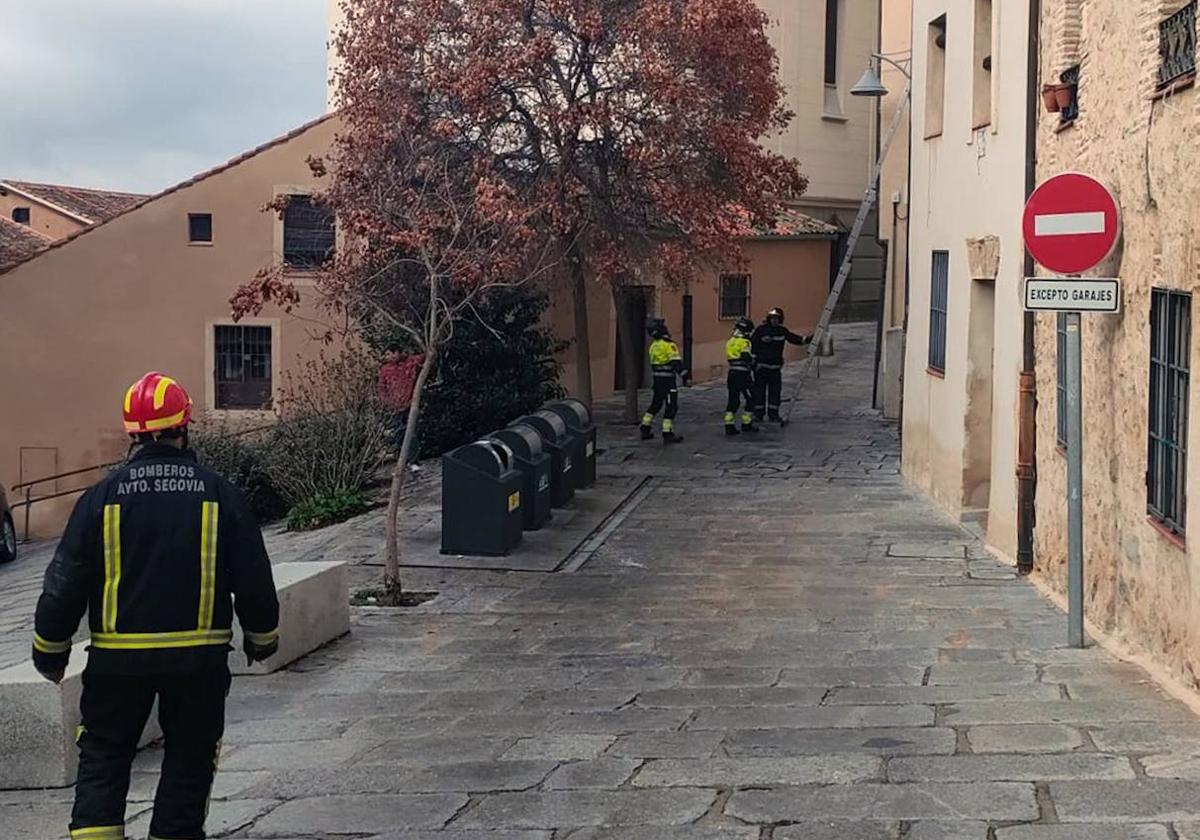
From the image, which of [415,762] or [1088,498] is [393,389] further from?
[415,762]

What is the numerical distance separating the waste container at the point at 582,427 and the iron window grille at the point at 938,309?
3.77m

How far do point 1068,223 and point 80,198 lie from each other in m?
39.0

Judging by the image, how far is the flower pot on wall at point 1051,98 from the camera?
11016 mm

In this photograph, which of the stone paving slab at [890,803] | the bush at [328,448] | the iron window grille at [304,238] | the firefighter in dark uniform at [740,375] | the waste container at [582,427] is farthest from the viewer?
the iron window grille at [304,238]

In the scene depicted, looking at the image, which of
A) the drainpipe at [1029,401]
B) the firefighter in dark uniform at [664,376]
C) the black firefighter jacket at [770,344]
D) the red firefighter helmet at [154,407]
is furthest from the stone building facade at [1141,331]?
the black firefighter jacket at [770,344]

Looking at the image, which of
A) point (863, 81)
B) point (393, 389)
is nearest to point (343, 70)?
point (393, 389)

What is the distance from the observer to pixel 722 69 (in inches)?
758

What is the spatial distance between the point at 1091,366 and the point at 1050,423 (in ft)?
4.56

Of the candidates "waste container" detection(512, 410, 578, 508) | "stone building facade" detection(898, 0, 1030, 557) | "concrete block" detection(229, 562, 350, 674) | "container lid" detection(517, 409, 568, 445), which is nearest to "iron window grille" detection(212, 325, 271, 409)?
"waste container" detection(512, 410, 578, 508)

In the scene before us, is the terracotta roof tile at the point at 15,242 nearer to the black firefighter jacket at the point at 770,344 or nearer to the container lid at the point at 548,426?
the black firefighter jacket at the point at 770,344

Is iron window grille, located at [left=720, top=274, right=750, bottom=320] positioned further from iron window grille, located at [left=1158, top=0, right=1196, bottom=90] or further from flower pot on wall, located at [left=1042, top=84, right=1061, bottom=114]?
iron window grille, located at [left=1158, top=0, right=1196, bottom=90]

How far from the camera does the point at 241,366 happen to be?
23781 millimetres

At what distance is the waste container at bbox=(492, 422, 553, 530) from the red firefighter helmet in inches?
344

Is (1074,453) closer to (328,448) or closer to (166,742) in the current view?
(166,742)
